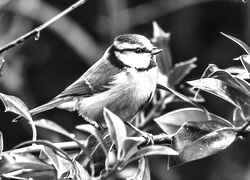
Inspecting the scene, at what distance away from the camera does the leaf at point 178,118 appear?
2260 millimetres

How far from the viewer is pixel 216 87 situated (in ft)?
6.44

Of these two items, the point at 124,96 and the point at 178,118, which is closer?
the point at 178,118

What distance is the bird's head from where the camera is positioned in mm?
2850

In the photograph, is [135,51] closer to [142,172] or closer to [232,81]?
[232,81]

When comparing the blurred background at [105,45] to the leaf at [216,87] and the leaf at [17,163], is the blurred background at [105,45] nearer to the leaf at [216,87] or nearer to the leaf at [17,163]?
the leaf at [216,87]

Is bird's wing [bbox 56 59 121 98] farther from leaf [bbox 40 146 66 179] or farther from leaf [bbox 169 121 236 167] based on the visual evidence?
leaf [bbox 40 146 66 179]

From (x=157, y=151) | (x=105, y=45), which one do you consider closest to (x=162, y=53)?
(x=157, y=151)

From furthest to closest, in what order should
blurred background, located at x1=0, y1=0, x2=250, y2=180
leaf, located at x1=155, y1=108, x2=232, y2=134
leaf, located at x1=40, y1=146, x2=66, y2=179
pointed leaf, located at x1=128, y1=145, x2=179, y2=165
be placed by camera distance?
blurred background, located at x1=0, y1=0, x2=250, y2=180, leaf, located at x1=155, y1=108, x2=232, y2=134, leaf, located at x1=40, y1=146, x2=66, y2=179, pointed leaf, located at x1=128, y1=145, x2=179, y2=165

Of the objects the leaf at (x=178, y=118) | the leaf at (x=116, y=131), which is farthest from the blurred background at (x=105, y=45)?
the leaf at (x=116, y=131)

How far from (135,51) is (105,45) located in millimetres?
2258

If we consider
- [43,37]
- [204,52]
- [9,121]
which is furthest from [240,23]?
[9,121]

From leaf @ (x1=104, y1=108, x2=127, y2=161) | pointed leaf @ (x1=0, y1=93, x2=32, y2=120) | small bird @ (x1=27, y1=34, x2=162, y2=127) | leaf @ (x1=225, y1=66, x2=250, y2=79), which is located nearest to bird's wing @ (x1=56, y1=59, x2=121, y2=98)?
small bird @ (x1=27, y1=34, x2=162, y2=127)

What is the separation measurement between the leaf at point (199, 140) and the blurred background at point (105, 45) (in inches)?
114

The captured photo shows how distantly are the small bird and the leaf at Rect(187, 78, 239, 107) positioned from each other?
71cm
